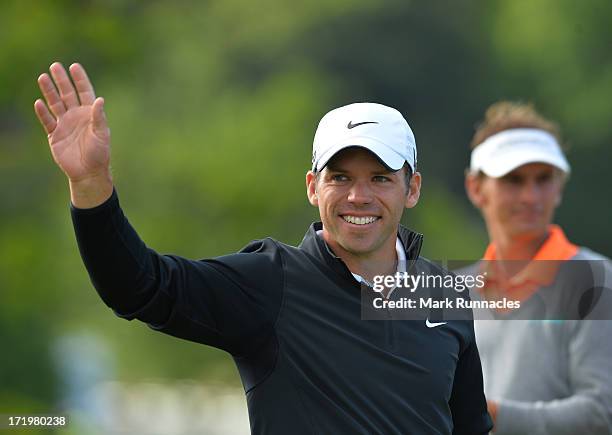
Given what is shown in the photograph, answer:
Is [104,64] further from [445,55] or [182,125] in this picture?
[445,55]

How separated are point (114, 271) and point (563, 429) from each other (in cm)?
224

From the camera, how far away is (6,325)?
46.7 feet

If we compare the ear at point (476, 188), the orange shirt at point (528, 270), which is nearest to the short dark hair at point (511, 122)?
the ear at point (476, 188)

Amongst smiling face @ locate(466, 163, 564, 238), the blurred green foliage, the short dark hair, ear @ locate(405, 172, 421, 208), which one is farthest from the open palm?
the blurred green foliage

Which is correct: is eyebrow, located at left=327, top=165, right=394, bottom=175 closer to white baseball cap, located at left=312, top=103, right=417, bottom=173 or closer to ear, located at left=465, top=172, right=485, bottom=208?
white baseball cap, located at left=312, top=103, right=417, bottom=173

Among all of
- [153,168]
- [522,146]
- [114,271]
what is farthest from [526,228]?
[153,168]

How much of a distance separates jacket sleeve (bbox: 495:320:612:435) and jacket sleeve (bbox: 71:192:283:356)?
1.61m

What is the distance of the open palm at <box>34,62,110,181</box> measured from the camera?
321cm

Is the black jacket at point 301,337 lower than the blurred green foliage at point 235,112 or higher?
lower

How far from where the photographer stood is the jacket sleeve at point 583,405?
4824 millimetres

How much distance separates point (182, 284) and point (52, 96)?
551 mm

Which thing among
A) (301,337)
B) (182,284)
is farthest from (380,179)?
(182,284)

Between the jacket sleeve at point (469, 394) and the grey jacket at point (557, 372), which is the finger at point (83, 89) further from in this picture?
the grey jacket at point (557, 372)

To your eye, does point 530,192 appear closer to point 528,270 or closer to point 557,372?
point 528,270
